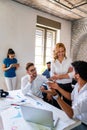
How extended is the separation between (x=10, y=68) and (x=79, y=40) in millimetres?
2752

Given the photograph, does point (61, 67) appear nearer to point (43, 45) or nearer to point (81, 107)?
point (81, 107)

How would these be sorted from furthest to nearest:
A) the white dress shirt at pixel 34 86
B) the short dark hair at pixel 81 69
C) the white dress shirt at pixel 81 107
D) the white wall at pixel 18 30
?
the white wall at pixel 18 30 → the white dress shirt at pixel 34 86 → the short dark hair at pixel 81 69 → the white dress shirt at pixel 81 107

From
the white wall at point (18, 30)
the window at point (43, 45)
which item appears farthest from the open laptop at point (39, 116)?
the window at point (43, 45)

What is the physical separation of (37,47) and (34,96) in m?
2.84

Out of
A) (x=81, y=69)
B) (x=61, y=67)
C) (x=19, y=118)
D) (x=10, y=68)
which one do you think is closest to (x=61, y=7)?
(x=10, y=68)

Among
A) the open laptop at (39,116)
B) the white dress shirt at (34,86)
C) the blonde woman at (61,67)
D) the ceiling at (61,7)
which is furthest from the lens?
the ceiling at (61,7)

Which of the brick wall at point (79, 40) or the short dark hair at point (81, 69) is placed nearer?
the short dark hair at point (81, 69)

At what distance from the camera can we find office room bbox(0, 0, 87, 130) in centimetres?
377

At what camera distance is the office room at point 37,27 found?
12.4 ft

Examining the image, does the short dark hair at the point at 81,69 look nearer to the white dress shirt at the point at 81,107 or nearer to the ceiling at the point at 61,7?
the white dress shirt at the point at 81,107

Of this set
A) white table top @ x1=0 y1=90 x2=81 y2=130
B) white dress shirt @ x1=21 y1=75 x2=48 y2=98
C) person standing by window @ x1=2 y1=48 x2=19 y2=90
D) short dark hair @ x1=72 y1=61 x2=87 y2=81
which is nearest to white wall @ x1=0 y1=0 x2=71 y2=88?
person standing by window @ x1=2 y1=48 x2=19 y2=90

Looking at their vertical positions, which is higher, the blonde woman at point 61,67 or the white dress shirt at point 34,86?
the blonde woman at point 61,67

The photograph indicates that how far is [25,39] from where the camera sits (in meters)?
4.19

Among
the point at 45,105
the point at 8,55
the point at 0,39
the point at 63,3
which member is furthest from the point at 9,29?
the point at 45,105
